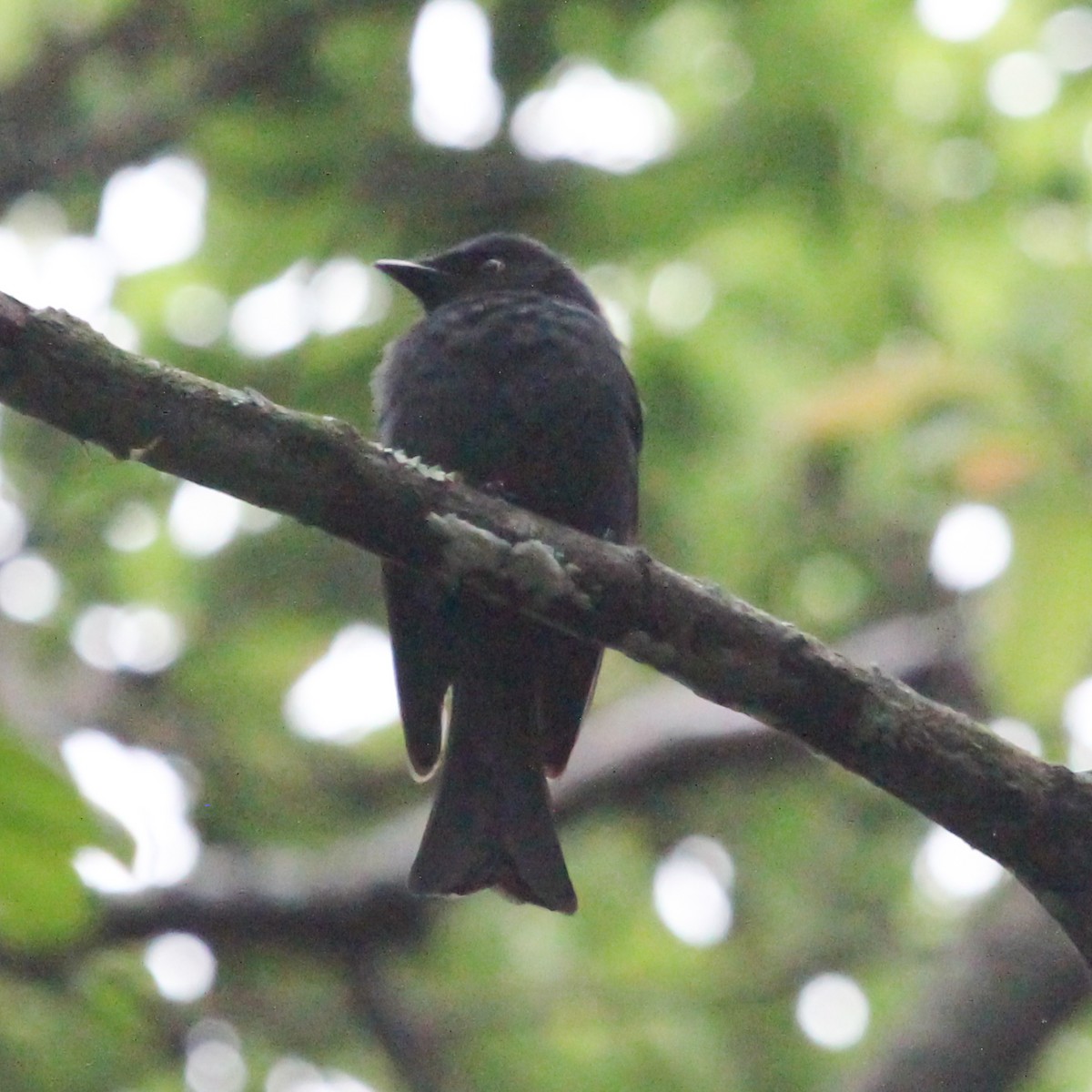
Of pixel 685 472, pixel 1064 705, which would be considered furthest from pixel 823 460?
pixel 1064 705

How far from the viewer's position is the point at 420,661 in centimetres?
359

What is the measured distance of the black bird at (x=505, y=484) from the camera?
344 cm

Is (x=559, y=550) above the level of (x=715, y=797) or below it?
above

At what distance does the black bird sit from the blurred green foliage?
638 millimetres

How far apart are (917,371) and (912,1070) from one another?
1709 millimetres

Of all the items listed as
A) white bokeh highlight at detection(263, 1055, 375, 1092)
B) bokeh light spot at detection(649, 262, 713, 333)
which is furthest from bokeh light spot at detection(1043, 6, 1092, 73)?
white bokeh highlight at detection(263, 1055, 375, 1092)

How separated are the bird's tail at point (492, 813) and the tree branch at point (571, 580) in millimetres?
771

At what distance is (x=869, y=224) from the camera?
4.70 meters

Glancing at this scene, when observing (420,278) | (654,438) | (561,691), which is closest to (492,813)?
(561,691)

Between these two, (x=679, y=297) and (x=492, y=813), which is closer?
(x=492, y=813)

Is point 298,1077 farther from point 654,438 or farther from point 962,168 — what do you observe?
point 962,168

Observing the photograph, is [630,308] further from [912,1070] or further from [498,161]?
[912,1070]

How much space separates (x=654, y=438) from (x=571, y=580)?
7.40 ft

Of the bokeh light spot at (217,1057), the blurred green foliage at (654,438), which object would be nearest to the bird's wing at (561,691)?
the blurred green foliage at (654,438)
